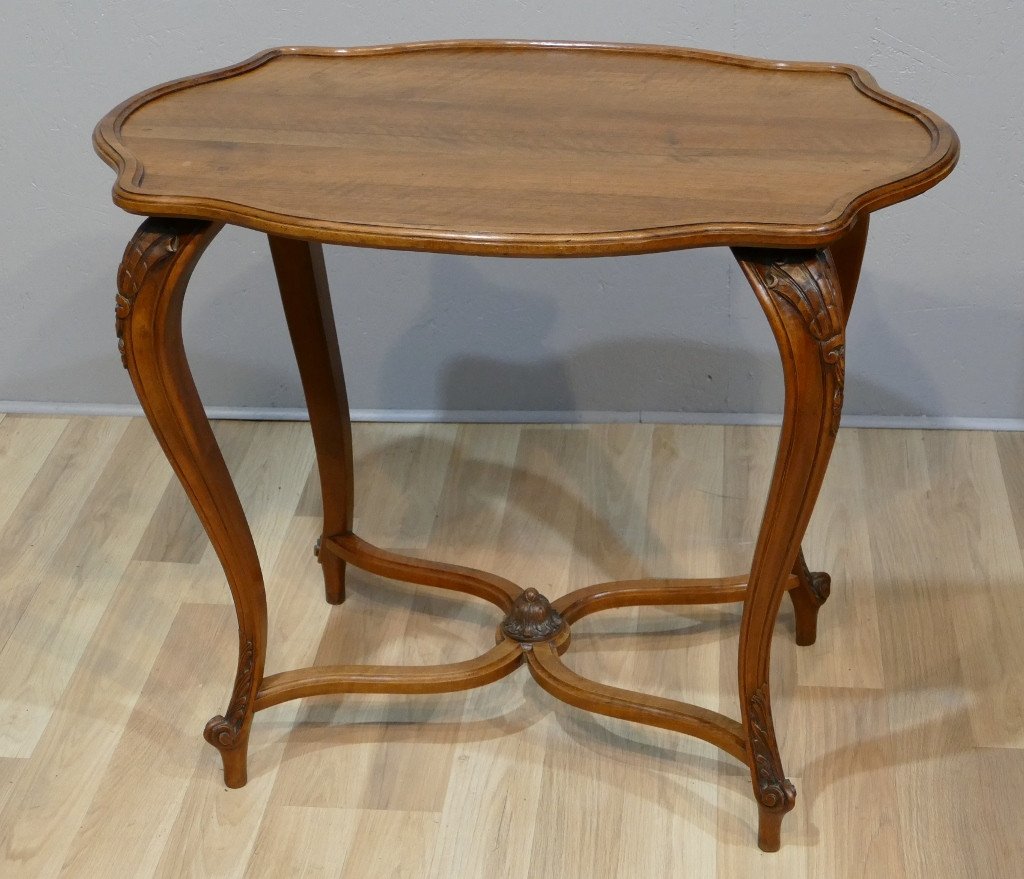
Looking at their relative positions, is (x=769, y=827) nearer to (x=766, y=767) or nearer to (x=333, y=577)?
(x=766, y=767)

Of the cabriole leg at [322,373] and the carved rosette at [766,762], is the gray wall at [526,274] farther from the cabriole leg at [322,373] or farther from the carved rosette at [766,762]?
the carved rosette at [766,762]

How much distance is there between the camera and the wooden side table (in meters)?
1.31

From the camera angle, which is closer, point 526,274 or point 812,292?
point 812,292

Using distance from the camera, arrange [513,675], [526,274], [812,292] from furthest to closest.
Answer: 1. [526,274]
2. [513,675]
3. [812,292]

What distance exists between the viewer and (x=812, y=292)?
4.26ft

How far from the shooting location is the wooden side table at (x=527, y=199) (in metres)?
1.31

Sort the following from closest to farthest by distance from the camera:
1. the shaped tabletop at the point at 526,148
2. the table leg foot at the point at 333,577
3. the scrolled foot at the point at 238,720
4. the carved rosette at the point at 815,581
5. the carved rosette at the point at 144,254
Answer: the shaped tabletop at the point at 526,148 → the carved rosette at the point at 144,254 → the scrolled foot at the point at 238,720 → the carved rosette at the point at 815,581 → the table leg foot at the point at 333,577

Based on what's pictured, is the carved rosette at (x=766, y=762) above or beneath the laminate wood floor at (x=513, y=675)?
above

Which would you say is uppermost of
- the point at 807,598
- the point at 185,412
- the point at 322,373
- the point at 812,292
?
the point at 812,292

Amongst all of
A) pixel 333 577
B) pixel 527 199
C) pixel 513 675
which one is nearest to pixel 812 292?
pixel 527 199

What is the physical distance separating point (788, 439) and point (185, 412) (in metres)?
0.66

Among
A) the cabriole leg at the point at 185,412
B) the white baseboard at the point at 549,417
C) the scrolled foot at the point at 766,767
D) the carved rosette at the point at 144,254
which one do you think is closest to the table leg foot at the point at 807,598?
the scrolled foot at the point at 766,767

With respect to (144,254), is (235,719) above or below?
below

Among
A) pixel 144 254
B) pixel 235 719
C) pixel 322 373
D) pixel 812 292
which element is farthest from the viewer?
pixel 322 373
